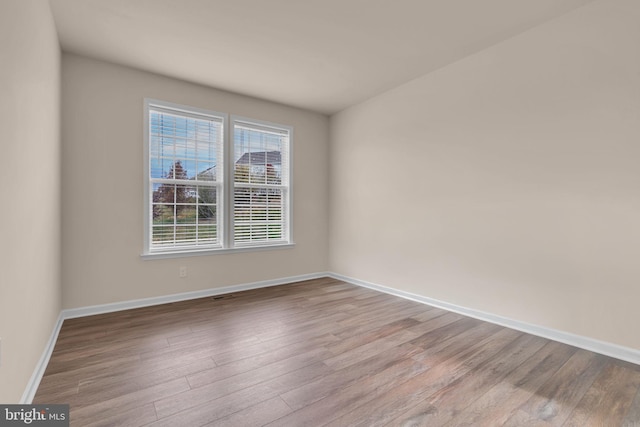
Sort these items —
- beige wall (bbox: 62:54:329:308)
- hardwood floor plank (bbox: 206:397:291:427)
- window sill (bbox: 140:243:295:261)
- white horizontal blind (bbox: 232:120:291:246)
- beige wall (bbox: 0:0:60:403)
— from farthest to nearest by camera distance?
white horizontal blind (bbox: 232:120:291:246) → window sill (bbox: 140:243:295:261) → beige wall (bbox: 62:54:329:308) → hardwood floor plank (bbox: 206:397:291:427) → beige wall (bbox: 0:0:60:403)

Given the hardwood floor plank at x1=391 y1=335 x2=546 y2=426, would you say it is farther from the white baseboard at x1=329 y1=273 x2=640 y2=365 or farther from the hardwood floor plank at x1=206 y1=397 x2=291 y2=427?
the hardwood floor plank at x1=206 y1=397 x2=291 y2=427

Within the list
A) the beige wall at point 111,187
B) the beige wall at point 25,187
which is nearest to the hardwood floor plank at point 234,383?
the beige wall at point 25,187

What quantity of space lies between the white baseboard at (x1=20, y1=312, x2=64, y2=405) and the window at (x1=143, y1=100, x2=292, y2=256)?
1177mm

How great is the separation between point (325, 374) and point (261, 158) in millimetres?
3192

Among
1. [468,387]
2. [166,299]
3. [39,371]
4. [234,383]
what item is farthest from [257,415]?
[166,299]

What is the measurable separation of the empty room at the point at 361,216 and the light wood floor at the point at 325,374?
0.02 m

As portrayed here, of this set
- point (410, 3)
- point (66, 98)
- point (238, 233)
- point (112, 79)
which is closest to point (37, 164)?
point (66, 98)

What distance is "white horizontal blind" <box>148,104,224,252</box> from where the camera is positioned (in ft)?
11.6

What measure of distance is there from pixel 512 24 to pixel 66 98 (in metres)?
4.40

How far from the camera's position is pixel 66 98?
298 cm

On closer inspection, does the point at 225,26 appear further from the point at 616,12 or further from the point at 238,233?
the point at 616,12

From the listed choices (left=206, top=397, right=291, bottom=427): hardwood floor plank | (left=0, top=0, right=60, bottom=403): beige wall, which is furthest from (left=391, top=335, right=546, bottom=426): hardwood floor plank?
(left=0, top=0, right=60, bottom=403): beige wall

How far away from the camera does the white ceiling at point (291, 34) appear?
2.35 metres

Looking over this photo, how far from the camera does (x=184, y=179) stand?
12.1 feet
